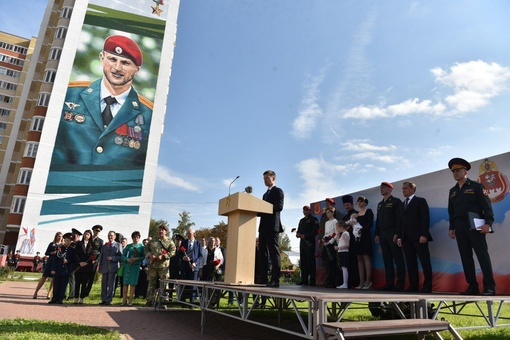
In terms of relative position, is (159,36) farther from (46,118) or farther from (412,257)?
(412,257)

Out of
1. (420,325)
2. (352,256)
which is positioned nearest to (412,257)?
(352,256)

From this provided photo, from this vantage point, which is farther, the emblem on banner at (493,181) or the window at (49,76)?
the window at (49,76)

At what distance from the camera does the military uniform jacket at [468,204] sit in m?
4.96

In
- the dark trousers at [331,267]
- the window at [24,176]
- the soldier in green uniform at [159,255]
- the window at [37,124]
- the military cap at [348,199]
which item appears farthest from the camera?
the window at [37,124]

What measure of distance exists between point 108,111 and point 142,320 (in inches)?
1153

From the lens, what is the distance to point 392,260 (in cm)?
645

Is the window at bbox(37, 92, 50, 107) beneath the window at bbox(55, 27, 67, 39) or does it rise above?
beneath

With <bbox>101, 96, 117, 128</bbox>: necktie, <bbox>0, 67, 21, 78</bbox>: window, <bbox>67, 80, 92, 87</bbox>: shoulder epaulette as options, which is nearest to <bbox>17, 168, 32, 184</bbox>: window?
<bbox>101, 96, 117, 128</bbox>: necktie

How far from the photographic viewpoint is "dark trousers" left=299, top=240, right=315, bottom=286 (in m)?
8.16

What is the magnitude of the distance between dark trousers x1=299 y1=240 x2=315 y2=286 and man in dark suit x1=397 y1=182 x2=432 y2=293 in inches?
98.1

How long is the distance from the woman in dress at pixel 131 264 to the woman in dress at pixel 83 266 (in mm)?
854

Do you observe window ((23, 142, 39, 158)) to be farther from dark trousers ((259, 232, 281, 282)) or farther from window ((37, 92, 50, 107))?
dark trousers ((259, 232, 281, 282))

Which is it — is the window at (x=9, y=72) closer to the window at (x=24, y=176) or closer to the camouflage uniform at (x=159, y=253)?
the window at (x=24, y=176)

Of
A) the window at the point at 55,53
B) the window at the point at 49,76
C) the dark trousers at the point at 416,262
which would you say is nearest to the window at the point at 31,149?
the window at the point at 49,76
